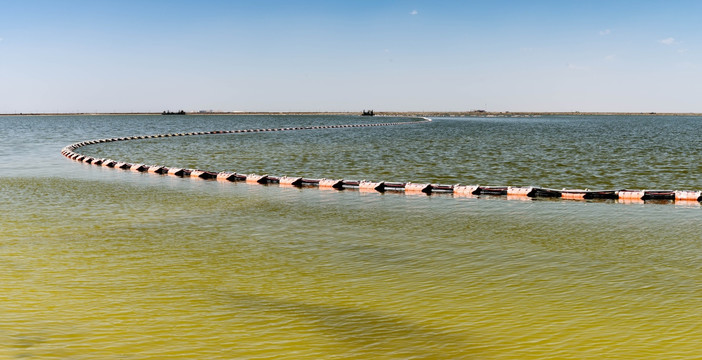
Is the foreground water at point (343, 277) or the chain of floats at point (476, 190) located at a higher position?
the chain of floats at point (476, 190)

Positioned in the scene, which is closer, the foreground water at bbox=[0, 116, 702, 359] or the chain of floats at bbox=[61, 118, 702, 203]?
the foreground water at bbox=[0, 116, 702, 359]

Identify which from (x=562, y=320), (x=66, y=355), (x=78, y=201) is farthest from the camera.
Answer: (x=78, y=201)

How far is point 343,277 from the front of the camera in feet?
44.4

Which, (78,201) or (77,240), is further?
(78,201)

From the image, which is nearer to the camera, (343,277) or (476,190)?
(343,277)

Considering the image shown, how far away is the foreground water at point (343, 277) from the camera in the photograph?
9.98 meters

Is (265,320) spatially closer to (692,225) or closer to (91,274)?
(91,274)

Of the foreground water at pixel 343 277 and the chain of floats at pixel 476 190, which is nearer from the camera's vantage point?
the foreground water at pixel 343 277

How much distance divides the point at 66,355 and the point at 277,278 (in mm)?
4876

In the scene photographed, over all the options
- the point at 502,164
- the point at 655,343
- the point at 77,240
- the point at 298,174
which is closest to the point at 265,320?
the point at 655,343

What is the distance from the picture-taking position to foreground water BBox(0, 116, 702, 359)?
9.98m

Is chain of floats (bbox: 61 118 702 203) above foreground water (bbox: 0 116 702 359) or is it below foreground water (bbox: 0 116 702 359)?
above

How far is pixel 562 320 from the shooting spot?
35.7 feet

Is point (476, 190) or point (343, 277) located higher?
point (476, 190)
